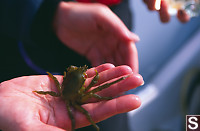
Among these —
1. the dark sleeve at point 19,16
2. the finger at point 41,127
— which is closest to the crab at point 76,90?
the finger at point 41,127

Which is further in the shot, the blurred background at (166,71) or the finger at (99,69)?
the blurred background at (166,71)

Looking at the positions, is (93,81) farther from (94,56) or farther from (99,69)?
(94,56)

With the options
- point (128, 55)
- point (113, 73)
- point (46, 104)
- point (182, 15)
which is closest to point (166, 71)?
point (182, 15)

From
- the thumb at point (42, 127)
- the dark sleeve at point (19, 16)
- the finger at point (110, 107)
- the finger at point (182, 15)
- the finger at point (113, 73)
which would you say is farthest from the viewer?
the finger at point (182, 15)

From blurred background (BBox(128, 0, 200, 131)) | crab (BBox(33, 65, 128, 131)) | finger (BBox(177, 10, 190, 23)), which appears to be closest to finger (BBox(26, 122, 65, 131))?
crab (BBox(33, 65, 128, 131))

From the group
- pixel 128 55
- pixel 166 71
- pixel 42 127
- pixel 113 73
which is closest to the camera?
pixel 42 127

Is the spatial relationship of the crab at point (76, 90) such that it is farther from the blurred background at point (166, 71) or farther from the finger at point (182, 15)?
the finger at point (182, 15)
